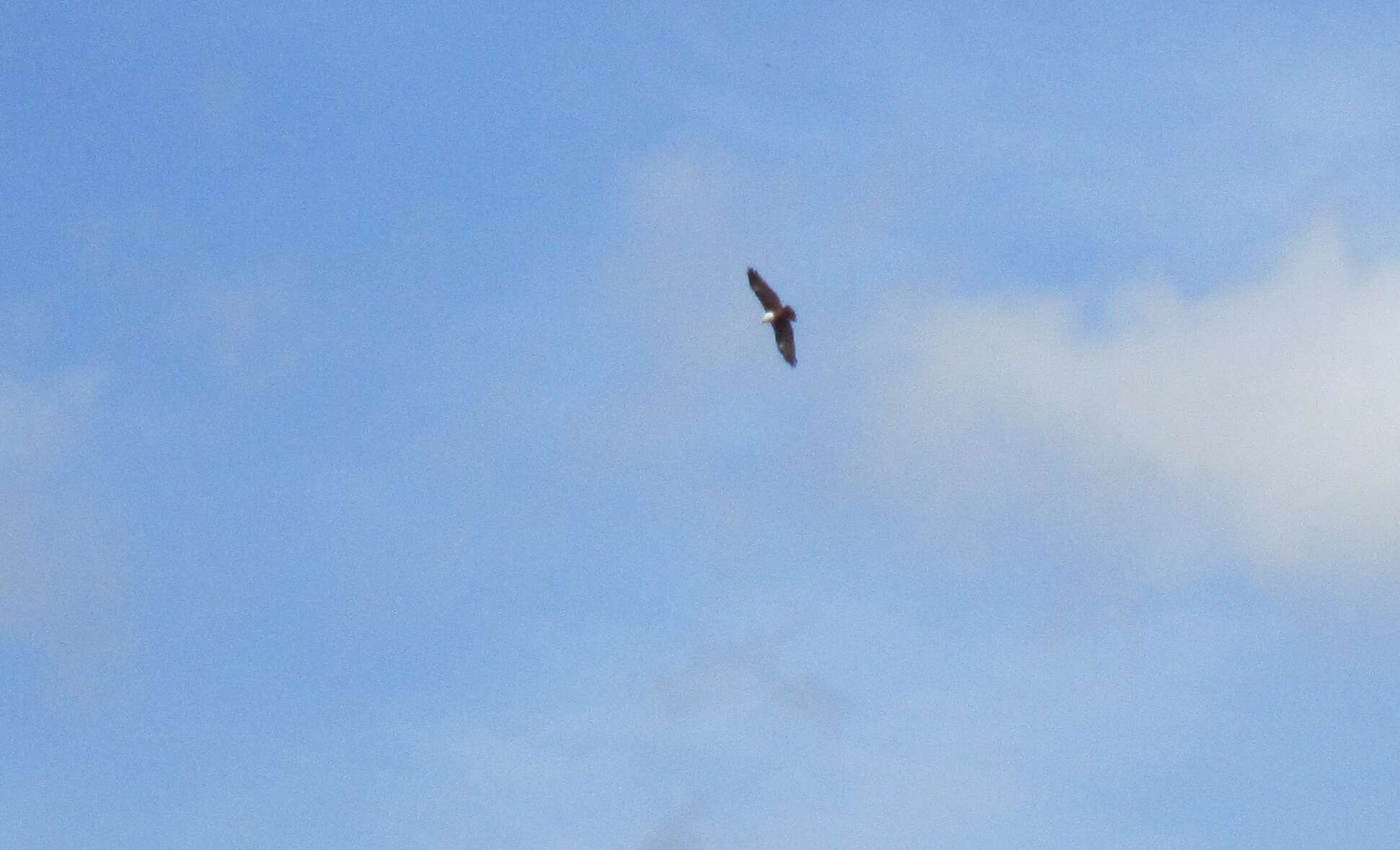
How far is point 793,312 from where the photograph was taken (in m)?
170

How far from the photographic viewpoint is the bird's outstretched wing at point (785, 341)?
17038 centimetres

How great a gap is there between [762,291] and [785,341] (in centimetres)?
245

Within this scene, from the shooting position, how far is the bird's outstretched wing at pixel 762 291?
169 meters

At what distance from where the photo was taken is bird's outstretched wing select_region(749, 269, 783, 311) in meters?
169

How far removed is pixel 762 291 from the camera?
169625mm

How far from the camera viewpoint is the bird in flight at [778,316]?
170 m

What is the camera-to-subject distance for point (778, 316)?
6693 inches

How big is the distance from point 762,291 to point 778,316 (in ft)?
4.02

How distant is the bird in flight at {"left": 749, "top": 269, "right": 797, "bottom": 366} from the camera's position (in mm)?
169500

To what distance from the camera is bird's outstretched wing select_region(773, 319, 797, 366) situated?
17038cm

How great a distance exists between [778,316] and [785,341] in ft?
4.17

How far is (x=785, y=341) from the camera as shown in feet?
560
